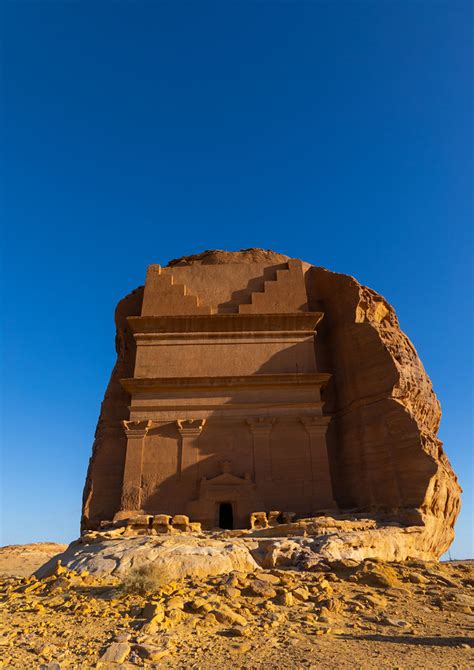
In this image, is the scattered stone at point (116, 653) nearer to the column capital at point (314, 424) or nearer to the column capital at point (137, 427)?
the column capital at point (137, 427)

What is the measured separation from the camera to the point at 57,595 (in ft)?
23.6

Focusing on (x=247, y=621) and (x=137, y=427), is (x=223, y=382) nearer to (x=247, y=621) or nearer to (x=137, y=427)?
(x=137, y=427)

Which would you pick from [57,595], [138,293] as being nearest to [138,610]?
[57,595]

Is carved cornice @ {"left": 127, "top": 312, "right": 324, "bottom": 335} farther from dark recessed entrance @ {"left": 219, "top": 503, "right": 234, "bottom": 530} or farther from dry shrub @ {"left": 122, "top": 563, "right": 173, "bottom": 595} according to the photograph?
dry shrub @ {"left": 122, "top": 563, "right": 173, "bottom": 595}

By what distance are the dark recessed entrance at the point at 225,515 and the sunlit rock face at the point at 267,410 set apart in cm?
4

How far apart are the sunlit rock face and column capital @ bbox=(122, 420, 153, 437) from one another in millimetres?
53

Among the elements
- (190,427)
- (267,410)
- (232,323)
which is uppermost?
(232,323)

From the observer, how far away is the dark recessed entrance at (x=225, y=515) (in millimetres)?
15727

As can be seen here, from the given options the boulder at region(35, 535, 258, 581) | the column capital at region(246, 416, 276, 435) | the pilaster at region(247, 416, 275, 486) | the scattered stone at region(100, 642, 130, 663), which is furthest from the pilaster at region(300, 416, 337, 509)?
the scattered stone at region(100, 642, 130, 663)

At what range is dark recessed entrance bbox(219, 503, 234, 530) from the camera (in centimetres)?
1573

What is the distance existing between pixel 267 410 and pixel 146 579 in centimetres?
1022

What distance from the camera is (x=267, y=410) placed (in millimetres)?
16906

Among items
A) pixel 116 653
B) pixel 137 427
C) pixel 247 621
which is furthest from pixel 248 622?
pixel 137 427

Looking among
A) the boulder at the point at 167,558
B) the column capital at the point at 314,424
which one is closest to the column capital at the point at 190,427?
the column capital at the point at 314,424
